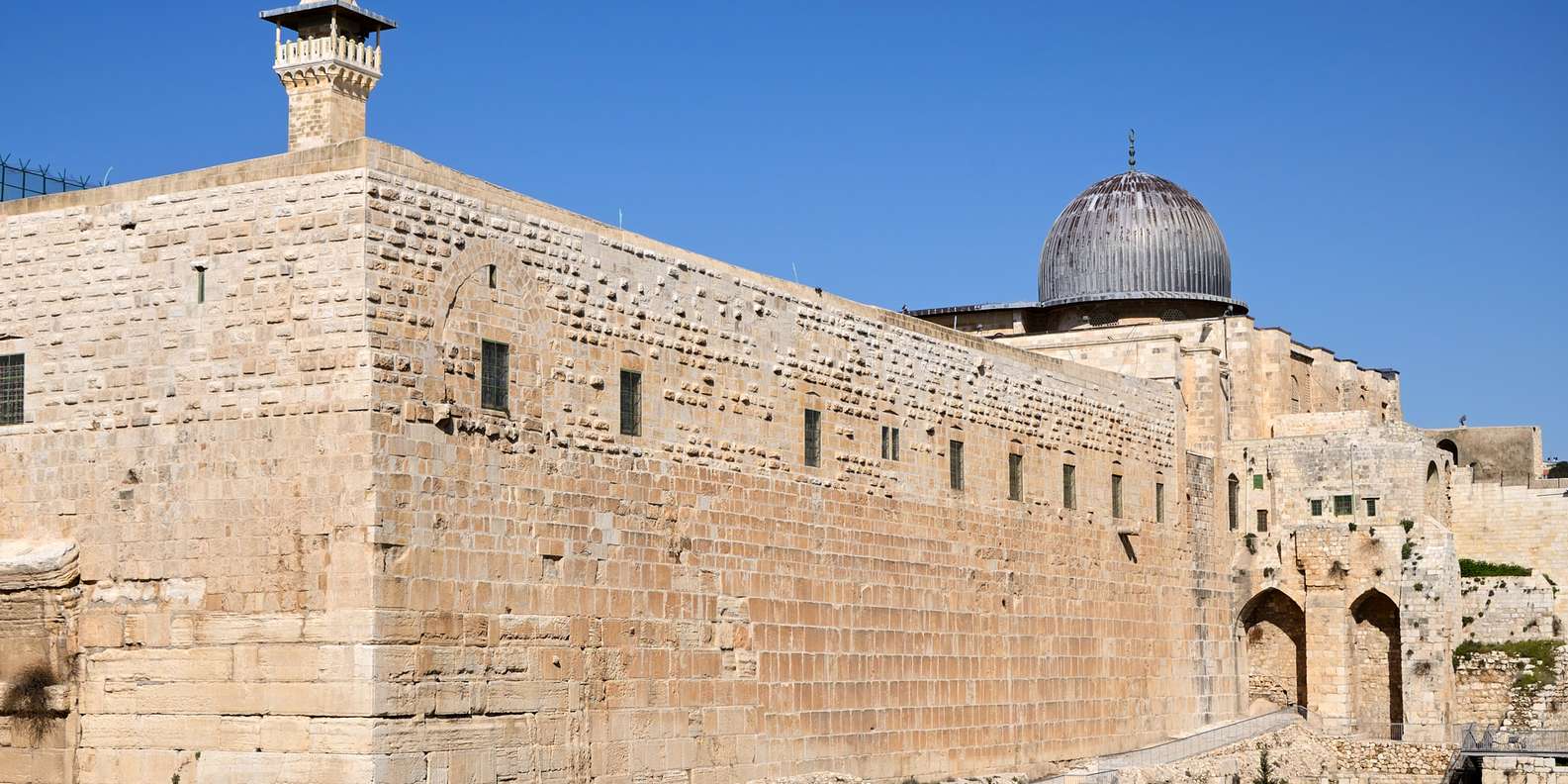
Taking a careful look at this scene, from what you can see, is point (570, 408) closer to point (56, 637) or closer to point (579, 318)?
point (579, 318)

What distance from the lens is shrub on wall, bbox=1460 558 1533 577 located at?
108ft

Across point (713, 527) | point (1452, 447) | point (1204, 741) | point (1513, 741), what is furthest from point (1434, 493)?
point (713, 527)

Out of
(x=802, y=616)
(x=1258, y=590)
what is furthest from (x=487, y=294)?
(x=1258, y=590)

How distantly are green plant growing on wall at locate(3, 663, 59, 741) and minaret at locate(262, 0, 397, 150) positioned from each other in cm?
540

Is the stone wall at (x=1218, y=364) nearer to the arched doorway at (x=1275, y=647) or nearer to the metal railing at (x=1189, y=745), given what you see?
the arched doorway at (x=1275, y=647)

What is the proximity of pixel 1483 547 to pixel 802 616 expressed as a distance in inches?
693

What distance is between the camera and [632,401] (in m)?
18.2

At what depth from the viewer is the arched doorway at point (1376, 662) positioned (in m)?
30.3

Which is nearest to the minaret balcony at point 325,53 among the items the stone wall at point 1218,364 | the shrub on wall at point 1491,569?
the stone wall at point 1218,364

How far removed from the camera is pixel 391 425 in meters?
15.3

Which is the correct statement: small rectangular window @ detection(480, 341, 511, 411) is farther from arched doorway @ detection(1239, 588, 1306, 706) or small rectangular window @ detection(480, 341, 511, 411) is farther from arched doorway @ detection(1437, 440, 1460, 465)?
arched doorway @ detection(1437, 440, 1460, 465)

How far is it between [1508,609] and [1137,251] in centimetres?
813

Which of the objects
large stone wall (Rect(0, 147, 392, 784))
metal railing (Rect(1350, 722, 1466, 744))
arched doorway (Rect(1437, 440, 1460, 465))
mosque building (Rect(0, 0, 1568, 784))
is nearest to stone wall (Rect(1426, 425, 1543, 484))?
arched doorway (Rect(1437, 440, 1460, 465))

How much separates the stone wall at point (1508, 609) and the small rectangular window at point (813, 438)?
50.9 ft
